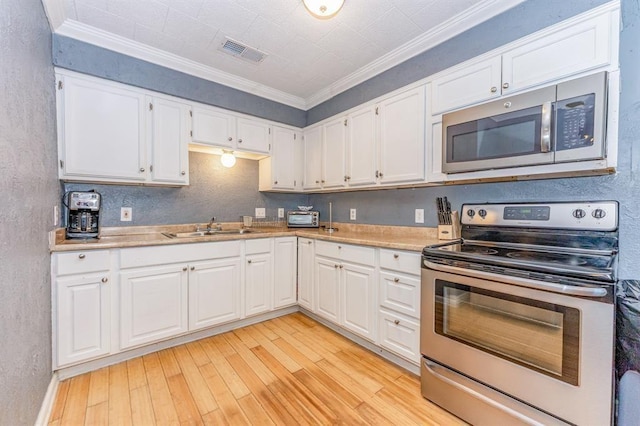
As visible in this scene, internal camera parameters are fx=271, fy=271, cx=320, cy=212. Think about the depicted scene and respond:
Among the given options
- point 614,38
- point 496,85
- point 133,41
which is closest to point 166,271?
point 133,41

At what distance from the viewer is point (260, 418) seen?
1.52 m

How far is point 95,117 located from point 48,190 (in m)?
0.75

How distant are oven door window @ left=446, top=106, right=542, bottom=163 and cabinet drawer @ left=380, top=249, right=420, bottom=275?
73 centimetres

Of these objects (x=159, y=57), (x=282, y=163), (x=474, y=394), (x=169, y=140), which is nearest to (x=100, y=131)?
(x=169, y=140)

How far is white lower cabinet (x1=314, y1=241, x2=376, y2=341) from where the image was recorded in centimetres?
218

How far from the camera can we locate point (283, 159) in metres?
3.33

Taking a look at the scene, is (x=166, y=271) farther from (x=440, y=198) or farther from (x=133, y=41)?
(x=440, y=198)

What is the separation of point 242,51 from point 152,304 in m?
2.28

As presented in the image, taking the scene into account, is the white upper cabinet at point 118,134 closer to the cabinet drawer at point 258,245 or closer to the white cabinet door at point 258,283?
the cabinet drawer at point 258,245

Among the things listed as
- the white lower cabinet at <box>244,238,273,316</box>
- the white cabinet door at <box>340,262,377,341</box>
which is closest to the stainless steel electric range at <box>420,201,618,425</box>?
the white cabinet door at <box>340,262,377,341</box>

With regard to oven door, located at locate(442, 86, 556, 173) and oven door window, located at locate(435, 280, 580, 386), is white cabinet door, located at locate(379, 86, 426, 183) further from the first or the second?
oven door window, located at locate(435, 280, 580, 386)

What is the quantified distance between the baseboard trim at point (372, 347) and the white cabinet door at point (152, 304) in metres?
1.26

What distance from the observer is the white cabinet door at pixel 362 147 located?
2564 mm

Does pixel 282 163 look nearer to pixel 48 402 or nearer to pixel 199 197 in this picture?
pixel 199 197
